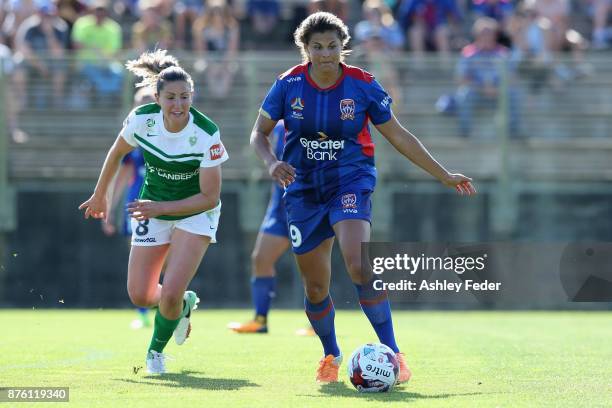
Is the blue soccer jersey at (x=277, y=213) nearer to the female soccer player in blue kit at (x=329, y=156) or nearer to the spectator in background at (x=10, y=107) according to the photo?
the female soccer player in blue kit at (x=329, y=156)

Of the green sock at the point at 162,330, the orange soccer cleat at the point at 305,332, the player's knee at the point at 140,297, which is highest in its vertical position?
the player's knee at the point at 140,297

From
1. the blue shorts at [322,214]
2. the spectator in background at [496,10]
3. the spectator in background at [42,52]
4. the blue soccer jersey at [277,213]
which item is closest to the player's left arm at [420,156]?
the blue shorts at [322,214]

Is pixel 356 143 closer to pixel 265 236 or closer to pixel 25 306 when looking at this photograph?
pixel 265 236

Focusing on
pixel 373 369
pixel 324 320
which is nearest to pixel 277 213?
pixel 324 320

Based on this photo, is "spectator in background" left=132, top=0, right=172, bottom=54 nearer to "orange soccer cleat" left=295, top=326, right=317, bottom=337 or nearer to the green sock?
"orange soccer cleat" left=295, top=326, right=317, bottom=337

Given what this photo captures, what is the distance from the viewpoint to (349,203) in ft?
29.1

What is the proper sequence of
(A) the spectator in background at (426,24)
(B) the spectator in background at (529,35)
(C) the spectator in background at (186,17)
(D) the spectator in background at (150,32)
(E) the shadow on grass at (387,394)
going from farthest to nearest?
1. (C) the spectator in background at (186,17)
2. (A) the spectator in background at (426,24)
3. (B) the spectator in background at (529,35)
4. (D) the spectator in background at (150,32)
5. (E) the shadow on grass at (387,394)

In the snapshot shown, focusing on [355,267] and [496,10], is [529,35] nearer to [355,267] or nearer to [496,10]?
[496,10]

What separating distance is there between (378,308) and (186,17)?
40.5 feet

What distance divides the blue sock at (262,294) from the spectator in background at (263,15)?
791 centimetres

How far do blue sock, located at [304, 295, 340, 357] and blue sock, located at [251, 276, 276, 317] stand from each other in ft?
14.2

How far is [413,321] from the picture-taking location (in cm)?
1584

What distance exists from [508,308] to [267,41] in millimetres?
5824

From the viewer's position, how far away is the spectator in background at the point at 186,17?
2020cm
